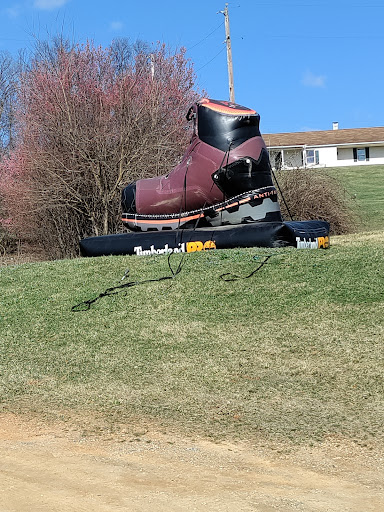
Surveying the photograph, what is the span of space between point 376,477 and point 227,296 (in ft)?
12.4

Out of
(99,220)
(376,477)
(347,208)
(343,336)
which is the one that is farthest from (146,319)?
(347,208)

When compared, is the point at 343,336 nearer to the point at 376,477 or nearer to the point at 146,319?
the point at 146,319

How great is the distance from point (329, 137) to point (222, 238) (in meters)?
45.8

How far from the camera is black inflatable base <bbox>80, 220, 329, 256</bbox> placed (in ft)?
30.2

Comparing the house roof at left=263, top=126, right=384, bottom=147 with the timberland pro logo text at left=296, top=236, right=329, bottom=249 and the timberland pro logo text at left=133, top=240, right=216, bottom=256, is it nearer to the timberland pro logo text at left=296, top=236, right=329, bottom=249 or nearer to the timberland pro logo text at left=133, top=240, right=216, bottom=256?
the timberland pro logo text at left=296, top=236, right=329, bottom=249

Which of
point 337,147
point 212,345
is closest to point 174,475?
point 212,345

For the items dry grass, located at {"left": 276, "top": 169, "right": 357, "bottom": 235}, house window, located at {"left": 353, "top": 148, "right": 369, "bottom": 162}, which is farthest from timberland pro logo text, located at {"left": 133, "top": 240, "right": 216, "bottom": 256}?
house window, located at {"left": 353, "top": 148, "right": 369, "bottom": 162}

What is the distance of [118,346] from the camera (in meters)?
7.00

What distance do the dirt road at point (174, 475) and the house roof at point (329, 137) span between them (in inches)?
1845

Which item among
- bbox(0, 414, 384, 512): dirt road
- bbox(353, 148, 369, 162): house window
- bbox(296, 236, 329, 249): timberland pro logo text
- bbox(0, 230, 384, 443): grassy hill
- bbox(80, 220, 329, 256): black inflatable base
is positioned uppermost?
bbox(353, 148, 369, 162): house window

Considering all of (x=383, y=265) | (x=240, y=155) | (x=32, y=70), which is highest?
(x=32, y=70)

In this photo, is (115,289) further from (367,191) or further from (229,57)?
(367,191)

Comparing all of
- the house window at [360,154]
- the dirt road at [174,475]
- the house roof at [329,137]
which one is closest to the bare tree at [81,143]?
the dirt road at [174,475]

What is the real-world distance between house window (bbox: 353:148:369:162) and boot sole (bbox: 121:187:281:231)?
45026mm
